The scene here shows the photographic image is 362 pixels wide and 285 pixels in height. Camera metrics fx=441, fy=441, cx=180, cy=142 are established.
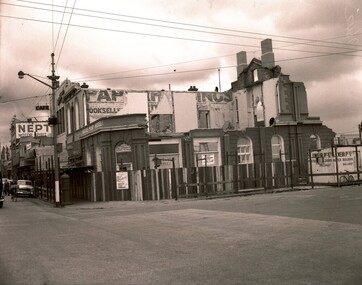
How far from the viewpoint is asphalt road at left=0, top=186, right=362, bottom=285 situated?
23.2 feet

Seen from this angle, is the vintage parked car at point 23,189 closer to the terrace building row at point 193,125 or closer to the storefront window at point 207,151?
the terrace building row at point 193,125

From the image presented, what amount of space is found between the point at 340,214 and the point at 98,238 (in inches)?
303

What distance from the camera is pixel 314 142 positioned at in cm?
4144

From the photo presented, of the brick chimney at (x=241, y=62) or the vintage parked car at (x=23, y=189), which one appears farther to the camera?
the brick chimney at (x=241, y=62)

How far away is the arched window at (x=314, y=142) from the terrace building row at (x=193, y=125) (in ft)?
0.31

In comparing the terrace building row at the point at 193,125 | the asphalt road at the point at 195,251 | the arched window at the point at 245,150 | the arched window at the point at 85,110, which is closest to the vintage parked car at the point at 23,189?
the terrace building row at the point at 193,125

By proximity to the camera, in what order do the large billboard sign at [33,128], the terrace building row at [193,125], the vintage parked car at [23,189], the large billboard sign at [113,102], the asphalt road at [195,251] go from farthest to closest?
the large billboard sign at [33,128] → the large billboard sign at [113,102] → the vintage parked car at [23,189] → the terrace building row at [193,125] → the asphalt road at [195,251]

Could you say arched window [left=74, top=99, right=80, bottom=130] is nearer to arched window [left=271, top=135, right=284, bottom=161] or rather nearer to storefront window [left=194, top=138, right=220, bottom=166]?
storefront window [left=194, top=138, right=220, bottom=166]

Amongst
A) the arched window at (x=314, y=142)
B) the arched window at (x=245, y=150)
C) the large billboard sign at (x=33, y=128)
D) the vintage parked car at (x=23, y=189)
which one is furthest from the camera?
the large billboard sign at (x=33, y=128)

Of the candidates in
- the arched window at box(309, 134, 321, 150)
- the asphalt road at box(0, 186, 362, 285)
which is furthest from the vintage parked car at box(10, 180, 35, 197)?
the arched window at box(309, 134, 321, 150)

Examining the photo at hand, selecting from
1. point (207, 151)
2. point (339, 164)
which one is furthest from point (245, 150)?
point (339, 164)

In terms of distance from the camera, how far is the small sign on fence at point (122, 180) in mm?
27812

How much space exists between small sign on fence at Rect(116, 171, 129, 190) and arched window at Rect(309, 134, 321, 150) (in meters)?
20.2

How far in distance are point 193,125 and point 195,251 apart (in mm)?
35036
